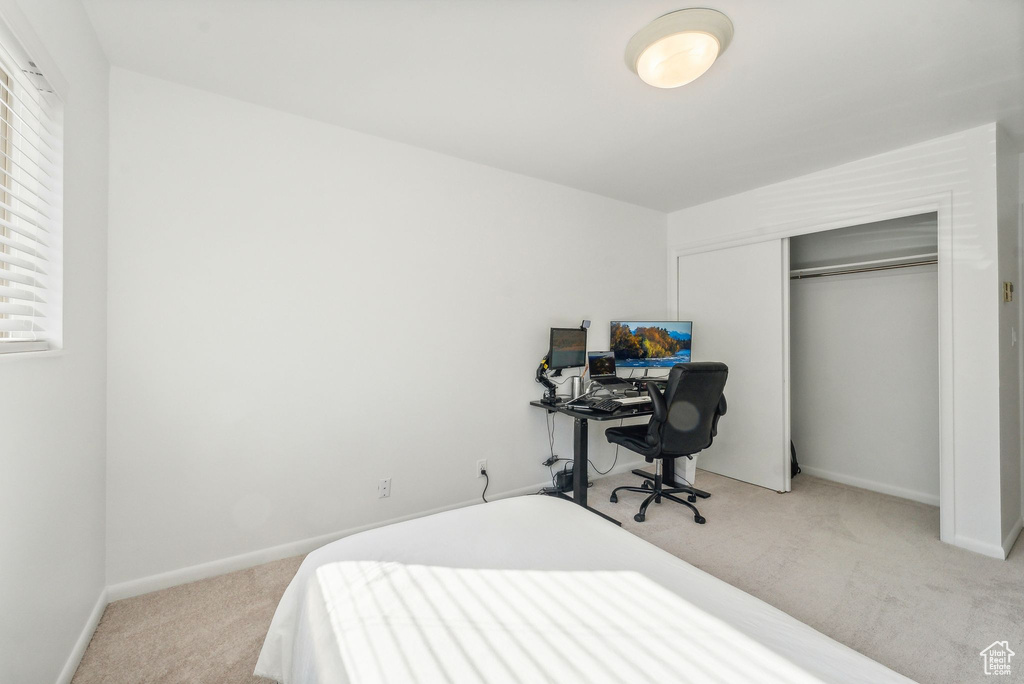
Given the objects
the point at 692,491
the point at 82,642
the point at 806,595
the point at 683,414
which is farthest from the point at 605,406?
the point at 82,642

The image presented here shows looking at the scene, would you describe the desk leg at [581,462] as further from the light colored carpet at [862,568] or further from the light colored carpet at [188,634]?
the light colored carpet at [188,634]

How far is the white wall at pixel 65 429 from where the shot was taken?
1.18m

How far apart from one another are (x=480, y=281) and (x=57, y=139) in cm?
216

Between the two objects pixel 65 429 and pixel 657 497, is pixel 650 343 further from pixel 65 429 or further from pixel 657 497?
pixel 65 429

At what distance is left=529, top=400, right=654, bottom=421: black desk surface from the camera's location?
9.45 feet

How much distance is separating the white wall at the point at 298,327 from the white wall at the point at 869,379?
258 centimetres

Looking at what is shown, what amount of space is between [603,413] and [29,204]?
9.48ft

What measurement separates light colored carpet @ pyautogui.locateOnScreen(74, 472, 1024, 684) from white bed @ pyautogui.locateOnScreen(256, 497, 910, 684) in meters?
0.82

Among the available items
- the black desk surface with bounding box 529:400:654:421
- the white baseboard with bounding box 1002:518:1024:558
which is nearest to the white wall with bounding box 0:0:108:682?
the black desk surface with bounding box 529:400:654:421

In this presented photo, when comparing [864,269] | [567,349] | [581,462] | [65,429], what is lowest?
[581,462]

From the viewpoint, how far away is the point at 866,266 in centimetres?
344

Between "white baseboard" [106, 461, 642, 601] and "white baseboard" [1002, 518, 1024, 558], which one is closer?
"white baseboard" [106, 461, 642, 601]

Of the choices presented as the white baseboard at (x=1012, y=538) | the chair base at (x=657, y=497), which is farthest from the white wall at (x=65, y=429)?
the white baseboard at (x=1012, y=538)

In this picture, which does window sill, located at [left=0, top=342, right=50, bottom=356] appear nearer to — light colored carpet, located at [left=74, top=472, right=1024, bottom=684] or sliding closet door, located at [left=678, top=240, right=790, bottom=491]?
light colored carpet, located at [left=74, top=472, right=1024, bottom=684]
